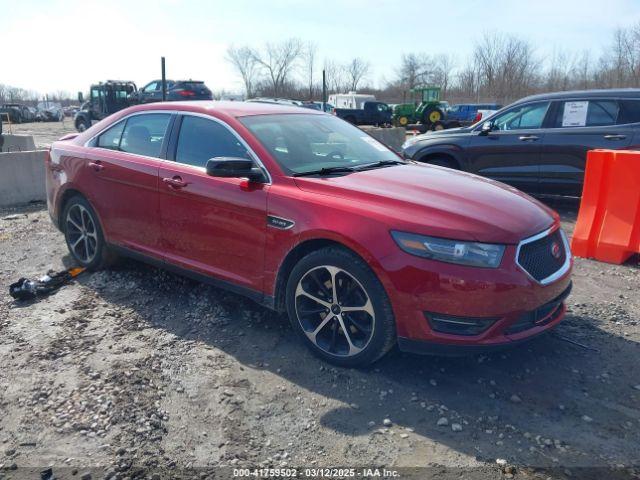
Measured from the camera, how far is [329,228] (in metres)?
3.32

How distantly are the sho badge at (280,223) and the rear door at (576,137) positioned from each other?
5.51 metres

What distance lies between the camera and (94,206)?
5012 millimetres

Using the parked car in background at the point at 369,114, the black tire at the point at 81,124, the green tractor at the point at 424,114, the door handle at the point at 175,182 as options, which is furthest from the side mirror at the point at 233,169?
the parked car in background at the point at 369,114

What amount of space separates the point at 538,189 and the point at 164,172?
225 inches

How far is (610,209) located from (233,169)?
4.14 m

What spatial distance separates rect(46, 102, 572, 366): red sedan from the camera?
3.08m

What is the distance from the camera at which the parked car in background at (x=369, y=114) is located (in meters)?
34.7

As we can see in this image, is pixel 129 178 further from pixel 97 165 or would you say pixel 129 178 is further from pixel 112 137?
pixel 112 137

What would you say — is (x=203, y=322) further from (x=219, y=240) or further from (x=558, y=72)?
(x=558, y=72)

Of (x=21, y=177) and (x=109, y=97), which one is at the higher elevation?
(x=109, y=97)

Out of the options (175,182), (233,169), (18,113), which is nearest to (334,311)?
(233,169)

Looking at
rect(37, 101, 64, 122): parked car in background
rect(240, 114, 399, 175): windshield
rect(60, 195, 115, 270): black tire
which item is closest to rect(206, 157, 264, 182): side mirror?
rect(240, 114, 399, 175): windshield

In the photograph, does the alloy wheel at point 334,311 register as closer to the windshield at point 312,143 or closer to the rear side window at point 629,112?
the windshield at point 312,143

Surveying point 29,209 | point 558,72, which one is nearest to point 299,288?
point 29,209
